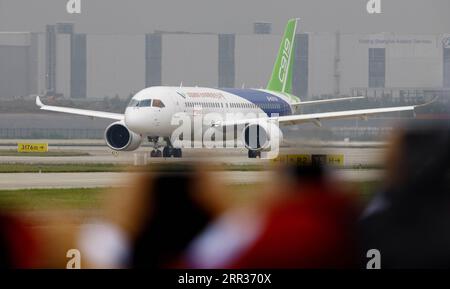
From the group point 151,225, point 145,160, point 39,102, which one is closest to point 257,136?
point 39,102

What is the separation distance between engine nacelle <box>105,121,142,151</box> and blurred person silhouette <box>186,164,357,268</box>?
46896 millimetres

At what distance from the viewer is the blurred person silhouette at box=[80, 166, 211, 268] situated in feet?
19.2

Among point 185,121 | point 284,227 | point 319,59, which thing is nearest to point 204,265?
point 284,227

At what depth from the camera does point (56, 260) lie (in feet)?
20.4

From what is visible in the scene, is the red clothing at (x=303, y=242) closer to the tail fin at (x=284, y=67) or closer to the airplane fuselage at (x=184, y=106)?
the airplane fuselage at (x=184, y=106)

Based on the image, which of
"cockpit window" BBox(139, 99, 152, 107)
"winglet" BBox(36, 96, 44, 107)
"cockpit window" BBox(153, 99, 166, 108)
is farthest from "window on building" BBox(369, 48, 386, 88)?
"winglet" BBox(36, 96, 44, 107)

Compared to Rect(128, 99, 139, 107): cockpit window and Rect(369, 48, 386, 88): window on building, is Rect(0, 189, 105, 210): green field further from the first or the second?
Rect(128, 99, 139, 107): cockpit window

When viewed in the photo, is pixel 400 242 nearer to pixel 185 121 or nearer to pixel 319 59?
pixel 319 59

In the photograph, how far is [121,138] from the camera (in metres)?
53.7

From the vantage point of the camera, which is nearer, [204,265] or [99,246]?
[204,265]

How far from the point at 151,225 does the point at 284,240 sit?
84 cm

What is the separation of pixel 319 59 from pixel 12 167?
1552 cm

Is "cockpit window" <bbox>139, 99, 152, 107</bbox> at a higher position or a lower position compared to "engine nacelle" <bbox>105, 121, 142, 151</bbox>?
higher

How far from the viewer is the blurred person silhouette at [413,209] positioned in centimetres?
600
